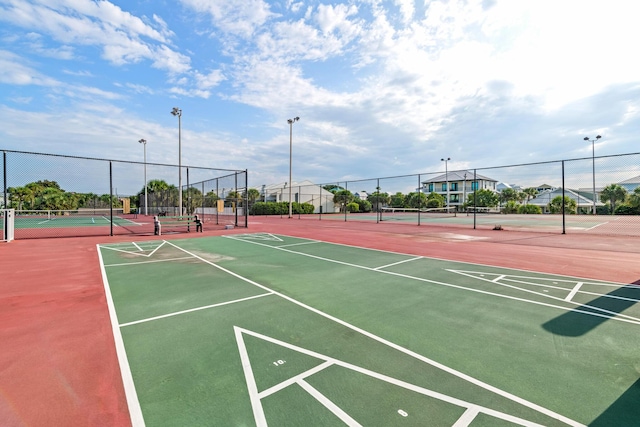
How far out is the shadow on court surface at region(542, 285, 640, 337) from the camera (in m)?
3.87

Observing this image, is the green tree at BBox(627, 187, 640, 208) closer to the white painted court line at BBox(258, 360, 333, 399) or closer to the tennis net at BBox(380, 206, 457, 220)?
the tennis net at BBox(380, 206, 457, 220)

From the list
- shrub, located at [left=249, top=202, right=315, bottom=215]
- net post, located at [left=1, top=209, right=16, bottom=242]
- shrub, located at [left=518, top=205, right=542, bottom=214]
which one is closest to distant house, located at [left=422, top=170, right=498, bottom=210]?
shrub, located at [left=518, top=205, right=542, bottom=214]

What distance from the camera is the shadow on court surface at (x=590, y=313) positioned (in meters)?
3.87

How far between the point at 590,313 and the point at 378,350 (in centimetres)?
363

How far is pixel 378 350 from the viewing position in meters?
3.34

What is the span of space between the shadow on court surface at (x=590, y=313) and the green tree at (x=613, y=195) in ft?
130

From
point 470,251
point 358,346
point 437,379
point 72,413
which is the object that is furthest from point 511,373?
point 470,251

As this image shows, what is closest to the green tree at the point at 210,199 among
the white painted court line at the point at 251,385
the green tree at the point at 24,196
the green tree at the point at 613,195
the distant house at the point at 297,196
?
the distant house at the point at 297,196

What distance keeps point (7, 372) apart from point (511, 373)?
198 inches

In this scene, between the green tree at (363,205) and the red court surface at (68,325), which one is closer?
the red court surface at (68,325)

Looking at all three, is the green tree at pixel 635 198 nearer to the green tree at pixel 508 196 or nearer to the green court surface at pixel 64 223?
the green tree at pixel 508 196

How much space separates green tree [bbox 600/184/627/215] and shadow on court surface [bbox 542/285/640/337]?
39643 mm

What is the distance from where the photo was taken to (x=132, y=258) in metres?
9.11

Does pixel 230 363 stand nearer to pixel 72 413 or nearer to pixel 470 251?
pixel 72 413
